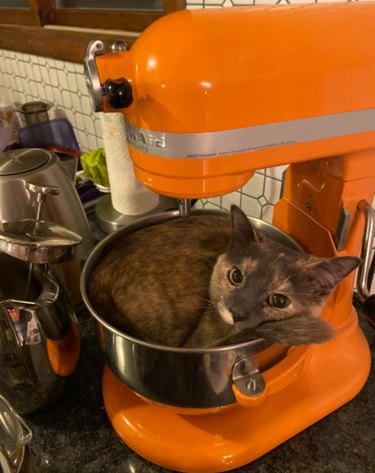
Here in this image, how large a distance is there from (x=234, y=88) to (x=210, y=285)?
0.35 meters

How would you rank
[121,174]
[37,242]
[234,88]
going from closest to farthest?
[234,88] < [37,242] < [121,174]

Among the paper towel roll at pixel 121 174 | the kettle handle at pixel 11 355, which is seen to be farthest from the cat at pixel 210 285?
the paper towel roll at pixel 121 174

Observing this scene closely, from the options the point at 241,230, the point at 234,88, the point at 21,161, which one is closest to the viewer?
the point at 234,88

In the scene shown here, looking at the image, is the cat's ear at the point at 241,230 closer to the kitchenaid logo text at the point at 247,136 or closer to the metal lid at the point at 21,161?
the kitchenaid logo text at the point at 247,136

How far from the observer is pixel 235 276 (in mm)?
579

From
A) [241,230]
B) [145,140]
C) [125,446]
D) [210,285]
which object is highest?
[145,140]

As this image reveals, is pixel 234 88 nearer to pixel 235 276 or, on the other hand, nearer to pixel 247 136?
pixel 247 136

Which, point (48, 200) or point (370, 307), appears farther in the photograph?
point (48, 200)

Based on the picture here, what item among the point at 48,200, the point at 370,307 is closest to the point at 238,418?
the point at 370,307

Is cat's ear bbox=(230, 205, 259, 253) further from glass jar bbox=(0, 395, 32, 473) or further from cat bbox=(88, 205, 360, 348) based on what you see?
glass jar bbox=(0, 395, 32, 473)

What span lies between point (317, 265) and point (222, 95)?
0.26 m

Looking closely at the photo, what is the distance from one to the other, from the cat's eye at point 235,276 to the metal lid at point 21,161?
1.22 feet

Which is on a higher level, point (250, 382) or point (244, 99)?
point (244, 99)

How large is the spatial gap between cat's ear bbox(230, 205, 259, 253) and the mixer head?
0.50ft
